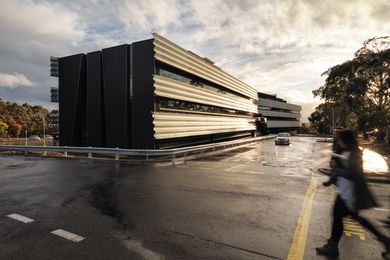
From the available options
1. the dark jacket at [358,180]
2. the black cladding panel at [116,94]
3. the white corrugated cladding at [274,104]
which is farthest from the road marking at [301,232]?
the white corrugated cladding at [274,104]

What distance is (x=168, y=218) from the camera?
622cm

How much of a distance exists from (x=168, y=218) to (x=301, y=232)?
2.71 metres

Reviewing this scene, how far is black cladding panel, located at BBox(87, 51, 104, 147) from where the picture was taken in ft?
79.5

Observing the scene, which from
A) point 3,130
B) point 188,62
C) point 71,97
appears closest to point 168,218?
point 71,97

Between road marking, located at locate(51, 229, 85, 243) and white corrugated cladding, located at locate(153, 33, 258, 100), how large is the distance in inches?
718

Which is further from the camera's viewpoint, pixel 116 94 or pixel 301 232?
pixel 116 94

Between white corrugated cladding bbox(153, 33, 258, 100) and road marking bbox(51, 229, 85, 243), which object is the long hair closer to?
road marking bbox(51, 229, 85, 243)

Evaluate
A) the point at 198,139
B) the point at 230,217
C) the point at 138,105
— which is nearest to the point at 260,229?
the point at 230,217

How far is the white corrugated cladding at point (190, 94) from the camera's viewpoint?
22.9 m

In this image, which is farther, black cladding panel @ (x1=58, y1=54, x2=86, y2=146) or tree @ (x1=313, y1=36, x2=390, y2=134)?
tree @ (x1=313, y1=36, x2=390, y2=134)

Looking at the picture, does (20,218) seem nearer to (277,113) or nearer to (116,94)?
(116,94)

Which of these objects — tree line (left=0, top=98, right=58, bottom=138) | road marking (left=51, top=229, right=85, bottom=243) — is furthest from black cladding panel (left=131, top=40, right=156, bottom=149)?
tree line (left=0, top=98, right=58, bottom=138)

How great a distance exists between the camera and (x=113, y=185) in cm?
1000

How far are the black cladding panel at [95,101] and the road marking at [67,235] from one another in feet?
64.0
